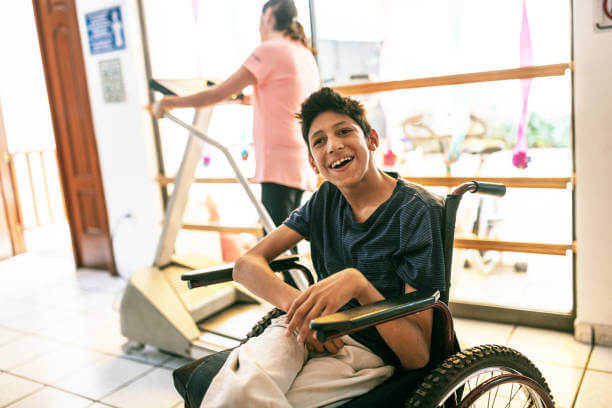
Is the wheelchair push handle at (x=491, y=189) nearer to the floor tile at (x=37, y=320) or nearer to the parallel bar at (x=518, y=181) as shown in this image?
the parallel bar at (x=518, y=181)

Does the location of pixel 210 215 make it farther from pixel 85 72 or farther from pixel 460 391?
pixel 460 391

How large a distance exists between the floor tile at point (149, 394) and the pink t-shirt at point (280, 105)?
3.14 ft

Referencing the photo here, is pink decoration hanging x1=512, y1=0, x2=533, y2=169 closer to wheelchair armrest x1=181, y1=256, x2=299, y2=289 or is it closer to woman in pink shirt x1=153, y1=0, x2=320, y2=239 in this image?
woman in pink shirt x1=153, y1=0, x2=320, y2=239

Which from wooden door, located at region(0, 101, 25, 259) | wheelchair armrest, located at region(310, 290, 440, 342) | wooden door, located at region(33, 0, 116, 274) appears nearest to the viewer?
wheelchair armrest, located at region(310, 290, 440, 342)

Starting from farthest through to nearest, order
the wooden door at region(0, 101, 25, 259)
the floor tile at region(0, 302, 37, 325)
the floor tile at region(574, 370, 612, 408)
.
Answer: the wooden door at region(0, 101, 25, 259), the floor tile at region(0, 302, 37, 325), the floor tile at region(574, 370, 612, 408)

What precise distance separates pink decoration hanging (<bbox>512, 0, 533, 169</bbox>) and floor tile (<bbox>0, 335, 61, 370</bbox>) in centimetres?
247

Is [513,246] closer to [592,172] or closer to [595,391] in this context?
[592,172]

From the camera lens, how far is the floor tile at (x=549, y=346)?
6.87ft

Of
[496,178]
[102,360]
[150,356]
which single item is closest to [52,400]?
[102,360]

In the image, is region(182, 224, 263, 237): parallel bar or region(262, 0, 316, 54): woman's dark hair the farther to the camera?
region(182, 224, 263, 237): parallel bar

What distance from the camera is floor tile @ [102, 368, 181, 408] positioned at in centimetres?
203

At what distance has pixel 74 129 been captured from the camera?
3658mm

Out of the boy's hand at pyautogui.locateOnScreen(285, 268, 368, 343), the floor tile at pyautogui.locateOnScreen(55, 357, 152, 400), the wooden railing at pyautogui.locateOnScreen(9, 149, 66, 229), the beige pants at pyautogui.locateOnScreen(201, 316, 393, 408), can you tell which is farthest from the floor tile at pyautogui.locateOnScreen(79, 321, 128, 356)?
the wooden railing at pyautogui.locateOnScreen(9, 149, 66, 229)

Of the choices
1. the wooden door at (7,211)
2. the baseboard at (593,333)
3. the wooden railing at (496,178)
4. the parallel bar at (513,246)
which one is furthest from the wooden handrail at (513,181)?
the wooden door at (7,211)
